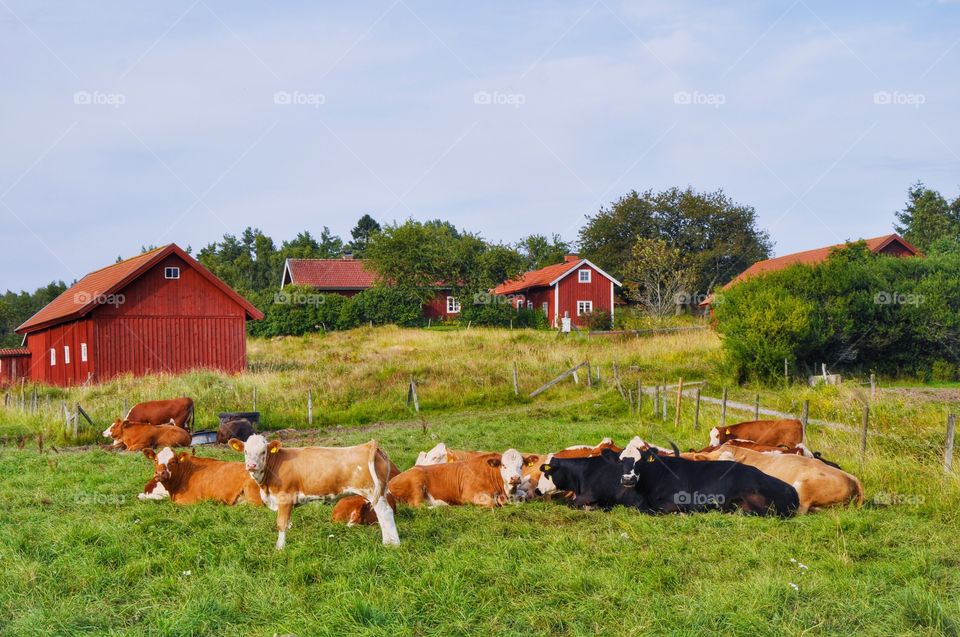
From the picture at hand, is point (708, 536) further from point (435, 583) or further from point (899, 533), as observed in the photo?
point (435, 583)

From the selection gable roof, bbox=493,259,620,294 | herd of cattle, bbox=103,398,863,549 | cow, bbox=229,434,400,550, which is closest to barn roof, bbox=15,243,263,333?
herd of cattle, bbox=103,398,863,549

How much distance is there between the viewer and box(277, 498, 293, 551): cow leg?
7.67m

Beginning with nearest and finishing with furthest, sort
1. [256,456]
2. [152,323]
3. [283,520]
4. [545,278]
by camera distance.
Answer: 1. [283,520]
2. [256,456]
3. [152,323]
4. [545,278]

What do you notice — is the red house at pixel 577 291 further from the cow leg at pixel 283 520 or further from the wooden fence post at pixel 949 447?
the cow leg at pixel 283 520

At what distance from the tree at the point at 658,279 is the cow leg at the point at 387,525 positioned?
148 ft

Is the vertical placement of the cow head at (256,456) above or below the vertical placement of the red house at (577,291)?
below

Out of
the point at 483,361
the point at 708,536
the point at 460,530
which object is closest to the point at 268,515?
the point at 460,530

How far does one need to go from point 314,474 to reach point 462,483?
101 inches

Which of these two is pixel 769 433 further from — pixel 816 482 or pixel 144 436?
pixel 144 436

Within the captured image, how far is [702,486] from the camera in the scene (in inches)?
386

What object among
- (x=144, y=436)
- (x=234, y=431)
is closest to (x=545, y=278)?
(x=234, y=431)

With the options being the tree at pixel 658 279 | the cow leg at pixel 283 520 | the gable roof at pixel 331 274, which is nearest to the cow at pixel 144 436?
the cow leg at pixel 283 520

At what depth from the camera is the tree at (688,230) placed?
64.4 m

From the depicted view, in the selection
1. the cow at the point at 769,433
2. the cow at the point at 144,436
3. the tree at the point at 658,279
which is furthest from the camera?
the tree at the point at 658,279
